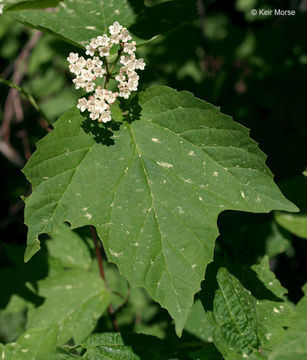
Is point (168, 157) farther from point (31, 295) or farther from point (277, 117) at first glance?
point (277, 117)

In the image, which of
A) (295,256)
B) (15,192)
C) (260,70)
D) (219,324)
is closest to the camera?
(219,324)

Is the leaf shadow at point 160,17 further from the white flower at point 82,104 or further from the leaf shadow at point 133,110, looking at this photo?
the white flower at point 82,104

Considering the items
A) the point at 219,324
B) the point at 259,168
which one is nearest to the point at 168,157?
the point at 259,168

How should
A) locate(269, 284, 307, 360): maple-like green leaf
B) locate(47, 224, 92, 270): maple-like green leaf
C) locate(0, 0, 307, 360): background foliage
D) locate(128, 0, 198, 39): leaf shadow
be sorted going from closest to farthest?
1. locate(269, 284, 307, 360): maple-like green leaf
2. locate(0, 0, 307, 360): background foliage
3. locate(128, 0, 198, 39): leaf shadow
4. locate(47, 224, 92, 270): maple-like green leaf

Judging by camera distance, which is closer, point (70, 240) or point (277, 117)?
point (70, 240)

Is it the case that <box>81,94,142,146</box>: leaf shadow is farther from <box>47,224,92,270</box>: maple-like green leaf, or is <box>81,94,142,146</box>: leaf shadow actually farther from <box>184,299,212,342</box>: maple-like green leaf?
<box>184,299,212,342</box>: maple-like green leaf

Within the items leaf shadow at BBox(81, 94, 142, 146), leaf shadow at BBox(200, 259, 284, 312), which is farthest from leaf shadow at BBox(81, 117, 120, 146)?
leaf shadow at BBox(200, 259, 284, 312)
